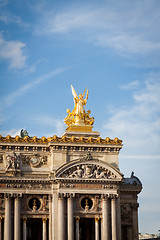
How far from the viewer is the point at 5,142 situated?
6700 centimetres

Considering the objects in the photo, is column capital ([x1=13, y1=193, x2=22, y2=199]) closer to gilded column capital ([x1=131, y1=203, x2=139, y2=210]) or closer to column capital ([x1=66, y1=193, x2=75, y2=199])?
column capital ([x1=66, y1=193, x2=75, y2=199])

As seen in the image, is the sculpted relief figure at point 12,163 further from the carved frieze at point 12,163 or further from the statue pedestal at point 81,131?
the statue pedestal at point 81,131

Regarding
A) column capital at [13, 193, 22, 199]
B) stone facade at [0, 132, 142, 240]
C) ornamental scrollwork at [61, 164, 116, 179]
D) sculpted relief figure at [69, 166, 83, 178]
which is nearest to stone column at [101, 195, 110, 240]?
stone facade at [0, 132, 142, 240]

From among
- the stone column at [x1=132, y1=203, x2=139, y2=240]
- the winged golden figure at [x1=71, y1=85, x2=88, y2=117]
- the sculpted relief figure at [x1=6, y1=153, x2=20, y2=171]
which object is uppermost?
the winged golden figure at [x1=71, y1=85, x2=88, y2=117]

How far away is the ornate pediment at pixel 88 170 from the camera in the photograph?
6612 cm

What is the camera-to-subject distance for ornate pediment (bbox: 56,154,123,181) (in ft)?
217

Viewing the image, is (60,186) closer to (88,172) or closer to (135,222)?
(88,172)

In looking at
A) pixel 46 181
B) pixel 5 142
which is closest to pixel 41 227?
pixel 46 181

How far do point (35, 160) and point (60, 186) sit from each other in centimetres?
417

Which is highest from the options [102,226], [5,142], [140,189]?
[5,142]

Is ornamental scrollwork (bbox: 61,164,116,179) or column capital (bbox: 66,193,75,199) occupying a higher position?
ornamental scrollwork (bbox: 61,164,116,179)

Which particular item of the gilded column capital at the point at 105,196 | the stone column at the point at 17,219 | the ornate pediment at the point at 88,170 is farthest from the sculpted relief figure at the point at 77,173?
the stone column at the point at 17,219

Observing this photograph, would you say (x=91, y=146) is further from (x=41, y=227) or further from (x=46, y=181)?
(x=41, y=227)

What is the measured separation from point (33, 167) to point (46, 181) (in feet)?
7.30
